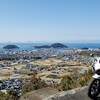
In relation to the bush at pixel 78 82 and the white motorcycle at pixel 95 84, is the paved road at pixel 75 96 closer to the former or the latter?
the white motorcycle at pixel 95 84

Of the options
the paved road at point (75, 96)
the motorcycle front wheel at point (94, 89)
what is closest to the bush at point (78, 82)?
the paved road at point (75, 96)

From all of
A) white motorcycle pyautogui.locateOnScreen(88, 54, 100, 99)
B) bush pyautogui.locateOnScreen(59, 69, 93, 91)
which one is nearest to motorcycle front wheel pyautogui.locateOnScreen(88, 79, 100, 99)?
white motorcycle pyautogui.locateOnScreen(88, 54, 100, 99)

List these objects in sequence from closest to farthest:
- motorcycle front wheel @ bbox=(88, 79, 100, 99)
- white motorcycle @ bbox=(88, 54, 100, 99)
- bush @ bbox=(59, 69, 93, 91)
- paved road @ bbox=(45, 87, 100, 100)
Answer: white motorcycle @ bbox=(88, 54, 100, 99) < motorcycle front wheel @ bbox=(88, 79, 100, 99) < paved road @ bbox=(45, 87, 100, 100) < bush @ bbox=(59, 69, 93, 91)

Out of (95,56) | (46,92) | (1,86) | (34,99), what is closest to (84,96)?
(95,56)

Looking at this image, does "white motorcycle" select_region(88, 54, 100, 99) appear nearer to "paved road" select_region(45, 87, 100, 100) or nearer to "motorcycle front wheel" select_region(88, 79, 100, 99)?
"motorcycle front wheel" select_region(88, 79, 100, 99)

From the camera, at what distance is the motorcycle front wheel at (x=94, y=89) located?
30.6 ft

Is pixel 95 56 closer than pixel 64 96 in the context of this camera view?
Yes

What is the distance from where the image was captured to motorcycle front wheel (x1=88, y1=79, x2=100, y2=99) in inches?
367

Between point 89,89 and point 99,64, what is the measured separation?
106 cm

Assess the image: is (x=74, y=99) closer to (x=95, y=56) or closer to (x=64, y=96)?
(x=64, y=96)

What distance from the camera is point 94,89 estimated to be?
9539 millimetres

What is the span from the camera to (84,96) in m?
10.6

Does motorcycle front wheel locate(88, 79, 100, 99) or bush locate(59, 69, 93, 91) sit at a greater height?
motorcycle front wheel locate(88, 79, 100, 99)

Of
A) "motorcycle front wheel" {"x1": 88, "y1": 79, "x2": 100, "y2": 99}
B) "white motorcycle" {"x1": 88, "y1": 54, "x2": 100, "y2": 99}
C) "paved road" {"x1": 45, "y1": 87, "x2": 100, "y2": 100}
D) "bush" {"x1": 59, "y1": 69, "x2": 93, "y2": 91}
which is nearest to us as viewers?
"white motorcycle" {"x1": 88, "y1": 54, "x2": 100, "y2": 99}
